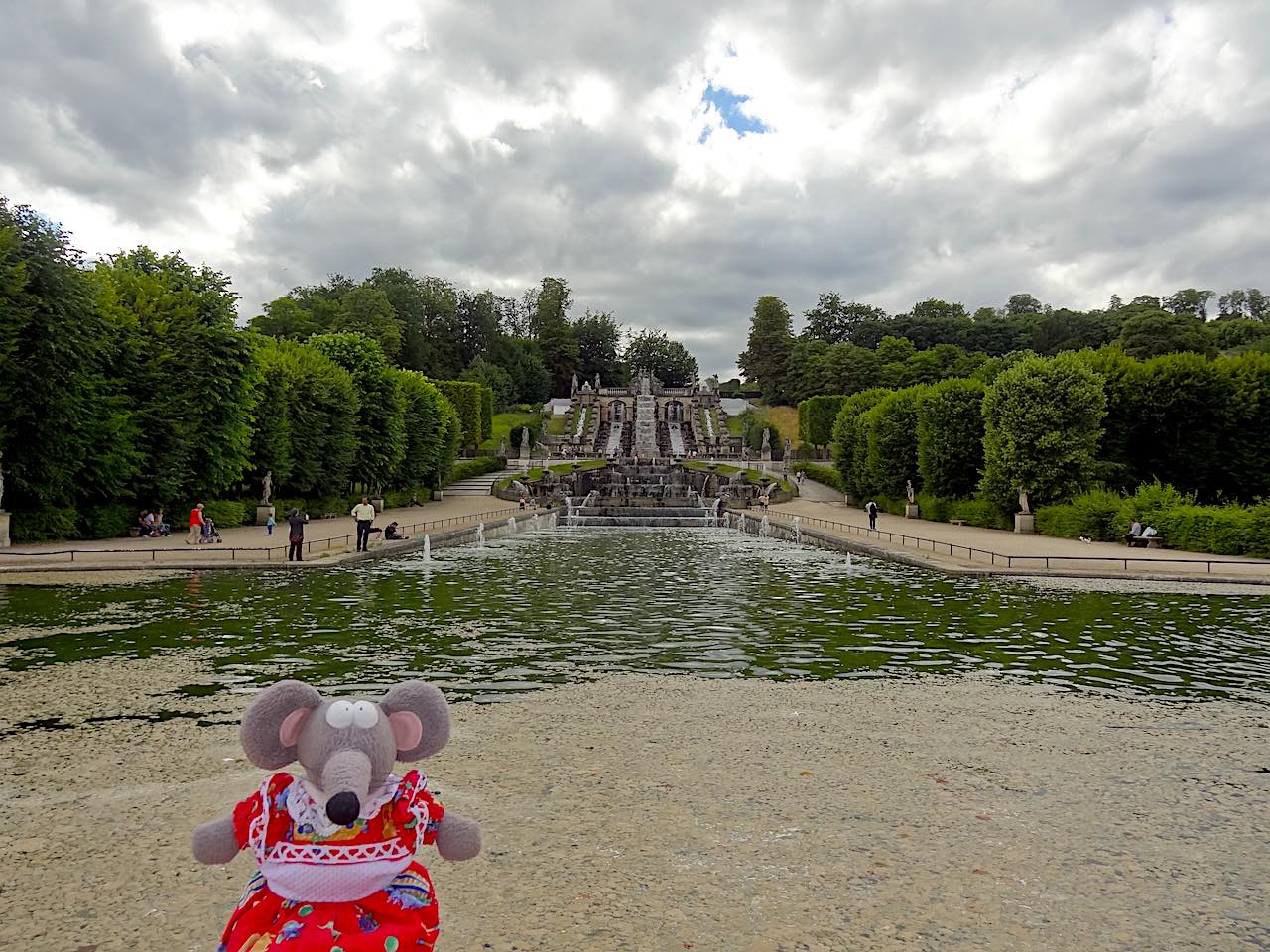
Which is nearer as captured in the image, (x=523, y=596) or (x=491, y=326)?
(x=523, y=596)

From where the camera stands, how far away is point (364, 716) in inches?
130

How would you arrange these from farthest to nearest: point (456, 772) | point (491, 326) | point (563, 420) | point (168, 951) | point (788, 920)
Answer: point (491, 326)
point (563, 420)
point (456, 772)
point (788, 920)
point (168, 951)

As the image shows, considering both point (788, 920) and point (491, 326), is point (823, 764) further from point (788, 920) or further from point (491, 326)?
point (491, 326)

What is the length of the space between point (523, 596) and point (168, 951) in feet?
44.4

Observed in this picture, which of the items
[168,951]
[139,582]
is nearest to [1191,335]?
[139,582]

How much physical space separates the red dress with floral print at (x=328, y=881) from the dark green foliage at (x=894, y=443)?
44.8 metres

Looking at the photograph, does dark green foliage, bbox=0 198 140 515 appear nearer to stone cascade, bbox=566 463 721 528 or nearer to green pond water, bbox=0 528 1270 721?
green pond water, bbox=0 528 1270 721

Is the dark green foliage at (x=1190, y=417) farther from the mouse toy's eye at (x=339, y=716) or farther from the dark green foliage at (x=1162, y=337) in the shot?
the dark green foliage at (x=1162, y=337)

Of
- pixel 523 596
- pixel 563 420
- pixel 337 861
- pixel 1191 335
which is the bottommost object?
pixel 523 596

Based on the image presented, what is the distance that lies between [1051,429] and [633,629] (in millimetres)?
26210

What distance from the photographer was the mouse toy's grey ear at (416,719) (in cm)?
346

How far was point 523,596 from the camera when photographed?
17812 millimetres

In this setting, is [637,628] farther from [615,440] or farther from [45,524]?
[615,440]

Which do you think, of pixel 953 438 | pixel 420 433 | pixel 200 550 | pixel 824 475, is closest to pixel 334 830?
pixel 200 550
